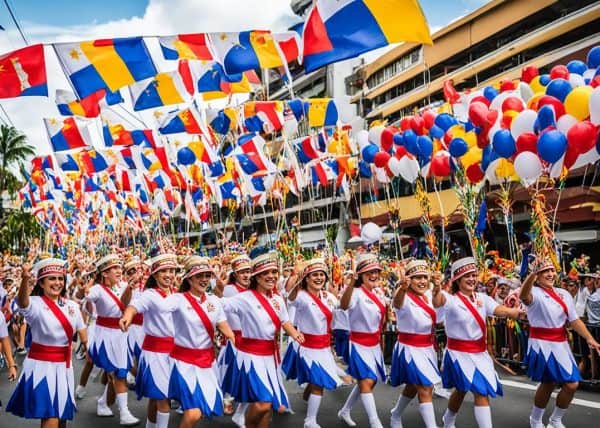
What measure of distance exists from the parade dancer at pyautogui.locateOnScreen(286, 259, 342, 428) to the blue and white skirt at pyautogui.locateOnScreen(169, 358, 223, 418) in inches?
58.9

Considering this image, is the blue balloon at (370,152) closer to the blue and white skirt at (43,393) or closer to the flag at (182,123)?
the flag at (182,123)

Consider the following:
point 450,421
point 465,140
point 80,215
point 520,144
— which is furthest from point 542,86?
point 80,215

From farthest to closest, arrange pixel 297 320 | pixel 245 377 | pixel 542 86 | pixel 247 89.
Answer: pixel 247 89 → pixel 542 86 → pixel 297 320 → pixel 245 377

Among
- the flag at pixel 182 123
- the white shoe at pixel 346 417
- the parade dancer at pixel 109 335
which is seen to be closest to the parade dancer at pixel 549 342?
the white shoe at pixel 346 417

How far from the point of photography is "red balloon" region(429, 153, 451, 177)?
11109 mm

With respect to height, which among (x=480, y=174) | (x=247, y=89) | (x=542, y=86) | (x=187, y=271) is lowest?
(x=187, y=271)

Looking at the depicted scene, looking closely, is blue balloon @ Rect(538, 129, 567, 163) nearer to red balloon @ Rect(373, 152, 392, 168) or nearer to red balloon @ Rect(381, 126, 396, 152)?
red balloon @ Rect(381, 126, 396, 152)

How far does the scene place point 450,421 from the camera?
6.30 m

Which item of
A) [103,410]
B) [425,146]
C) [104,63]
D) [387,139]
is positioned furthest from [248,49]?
[103,410]

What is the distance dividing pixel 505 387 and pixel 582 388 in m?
1.03

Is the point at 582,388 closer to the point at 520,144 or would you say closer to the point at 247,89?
the point at 520,144

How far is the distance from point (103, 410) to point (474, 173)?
6423mm

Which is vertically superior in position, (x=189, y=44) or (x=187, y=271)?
(x=189, y=44)

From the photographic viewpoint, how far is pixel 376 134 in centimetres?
1269
